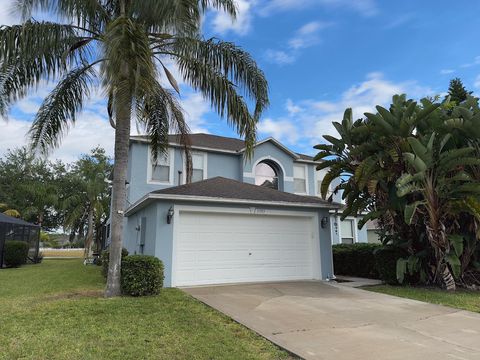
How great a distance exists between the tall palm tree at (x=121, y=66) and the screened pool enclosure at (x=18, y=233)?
13083mm

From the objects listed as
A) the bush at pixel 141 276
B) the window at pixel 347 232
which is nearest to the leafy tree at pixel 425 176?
the bush at pixel 141 276

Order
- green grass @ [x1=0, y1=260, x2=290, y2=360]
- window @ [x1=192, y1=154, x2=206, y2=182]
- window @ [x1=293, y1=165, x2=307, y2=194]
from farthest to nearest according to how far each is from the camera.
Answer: window @ [x1=293, y1=165, x2=307, y2=194] < window @ [x1=192, y1=154, x2=206, y2=182] < green grass @ [x1=0, y1=260, x2=290, y2=360]

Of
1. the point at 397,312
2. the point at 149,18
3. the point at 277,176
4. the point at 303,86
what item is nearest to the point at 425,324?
the point at 397,312

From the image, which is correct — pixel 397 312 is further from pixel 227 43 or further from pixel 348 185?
pixel 227 43

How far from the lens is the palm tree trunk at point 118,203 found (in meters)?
8.61

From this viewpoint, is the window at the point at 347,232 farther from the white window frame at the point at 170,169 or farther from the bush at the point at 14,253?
the bush at the point at 14,253

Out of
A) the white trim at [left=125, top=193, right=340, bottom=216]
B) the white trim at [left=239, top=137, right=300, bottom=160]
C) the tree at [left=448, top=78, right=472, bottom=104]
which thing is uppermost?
the tree at [left=448, top=78, right=472, bottom=104]

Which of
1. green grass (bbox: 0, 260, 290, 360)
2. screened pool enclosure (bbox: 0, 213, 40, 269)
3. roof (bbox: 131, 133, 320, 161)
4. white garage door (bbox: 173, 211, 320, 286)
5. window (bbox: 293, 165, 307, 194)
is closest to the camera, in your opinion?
green grass (bbox: 0, 260, 290, 360)

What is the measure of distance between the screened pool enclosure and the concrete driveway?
49.9 ft

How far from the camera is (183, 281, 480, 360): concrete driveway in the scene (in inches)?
192

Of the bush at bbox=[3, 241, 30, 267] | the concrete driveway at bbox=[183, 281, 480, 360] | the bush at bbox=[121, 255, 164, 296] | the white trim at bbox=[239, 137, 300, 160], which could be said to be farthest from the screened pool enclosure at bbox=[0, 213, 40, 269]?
the concrete driveway at bbox=[183, 281, 480, 360]

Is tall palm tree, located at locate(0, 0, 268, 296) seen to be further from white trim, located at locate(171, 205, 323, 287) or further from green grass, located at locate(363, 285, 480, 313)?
green grass, located at locate(363, 285, 480, 313)

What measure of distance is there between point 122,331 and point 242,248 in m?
6.10

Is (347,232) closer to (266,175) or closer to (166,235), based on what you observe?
(266,175)
